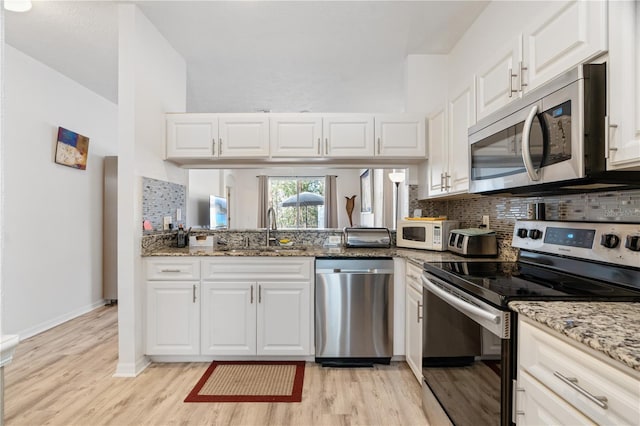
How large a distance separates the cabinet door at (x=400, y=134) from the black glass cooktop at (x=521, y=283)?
4.36 ft

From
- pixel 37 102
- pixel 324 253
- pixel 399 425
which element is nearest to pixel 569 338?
pixel 399 425

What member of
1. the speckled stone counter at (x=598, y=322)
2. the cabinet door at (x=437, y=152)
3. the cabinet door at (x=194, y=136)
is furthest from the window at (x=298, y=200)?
the speckled stone counter at (x=598, y=322)

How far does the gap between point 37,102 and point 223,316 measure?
2789 millimetres

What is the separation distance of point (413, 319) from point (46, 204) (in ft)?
11.8

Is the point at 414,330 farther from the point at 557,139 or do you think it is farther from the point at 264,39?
the point at 264,39

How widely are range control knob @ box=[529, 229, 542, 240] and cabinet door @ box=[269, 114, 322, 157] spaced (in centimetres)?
171

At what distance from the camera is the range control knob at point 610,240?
4.44 feet

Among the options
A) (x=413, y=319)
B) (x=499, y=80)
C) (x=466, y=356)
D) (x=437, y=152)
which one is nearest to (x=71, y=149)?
(x=437, y=152)

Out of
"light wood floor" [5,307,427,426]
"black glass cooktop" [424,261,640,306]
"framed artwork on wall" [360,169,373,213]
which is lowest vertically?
"light wood floor" [5,307,427,426]

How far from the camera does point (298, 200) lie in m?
3.43

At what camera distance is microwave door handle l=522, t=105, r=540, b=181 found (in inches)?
54.1

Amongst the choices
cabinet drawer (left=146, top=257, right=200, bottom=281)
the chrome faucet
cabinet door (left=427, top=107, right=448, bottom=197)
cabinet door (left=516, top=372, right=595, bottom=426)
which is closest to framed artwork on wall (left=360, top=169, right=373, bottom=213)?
cabinet door (left=427, top=107, right=448, bottom=197)

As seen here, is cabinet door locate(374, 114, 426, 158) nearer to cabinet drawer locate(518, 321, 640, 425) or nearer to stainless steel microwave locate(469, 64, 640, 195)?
stainless steel microwave locate(469, 64, 640, 195)

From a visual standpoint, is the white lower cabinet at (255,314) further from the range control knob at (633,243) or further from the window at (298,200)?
the range control knob at (633,243)
